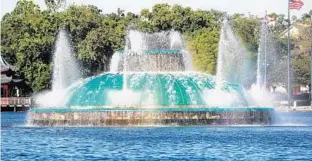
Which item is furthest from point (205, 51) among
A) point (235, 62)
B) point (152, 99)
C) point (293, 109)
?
point (152, 99)

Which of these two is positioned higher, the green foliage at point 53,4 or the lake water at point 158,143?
the green foliage at point 53,4

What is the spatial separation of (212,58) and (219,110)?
63.9 metres

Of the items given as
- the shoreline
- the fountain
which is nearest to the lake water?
the shoreline

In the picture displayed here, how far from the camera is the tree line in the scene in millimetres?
123438

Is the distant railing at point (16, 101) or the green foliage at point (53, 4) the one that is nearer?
the distant railing at point (16, 101)

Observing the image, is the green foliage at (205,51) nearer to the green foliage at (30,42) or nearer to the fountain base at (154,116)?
the green foliage at (30,42)

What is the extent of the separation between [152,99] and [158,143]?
16.1 m

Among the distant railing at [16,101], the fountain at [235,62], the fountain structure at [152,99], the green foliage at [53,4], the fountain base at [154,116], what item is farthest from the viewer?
the green foliage at [53,4]

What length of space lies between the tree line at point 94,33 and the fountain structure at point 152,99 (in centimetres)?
5447

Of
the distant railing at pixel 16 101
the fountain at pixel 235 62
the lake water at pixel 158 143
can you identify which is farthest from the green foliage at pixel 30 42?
the lake water at pixel 158 143

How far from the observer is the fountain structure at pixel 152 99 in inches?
2315

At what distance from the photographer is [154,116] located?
58.6 meters

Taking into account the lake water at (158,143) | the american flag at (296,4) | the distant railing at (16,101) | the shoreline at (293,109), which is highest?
the american flag at (296,4)

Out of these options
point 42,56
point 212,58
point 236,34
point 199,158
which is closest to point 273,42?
point 236,34
